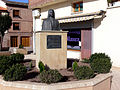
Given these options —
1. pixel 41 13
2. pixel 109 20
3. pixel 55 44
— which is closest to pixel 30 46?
pixel 41 13

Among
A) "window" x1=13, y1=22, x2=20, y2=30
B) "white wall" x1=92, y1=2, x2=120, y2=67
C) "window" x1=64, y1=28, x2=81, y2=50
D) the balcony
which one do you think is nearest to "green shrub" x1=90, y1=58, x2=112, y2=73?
"white wall" x1=92, y1=2, x2=120, y2=67

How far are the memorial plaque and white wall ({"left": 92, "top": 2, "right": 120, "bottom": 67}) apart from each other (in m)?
5.24

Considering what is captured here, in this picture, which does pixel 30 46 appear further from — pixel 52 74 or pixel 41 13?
pixel 52 74

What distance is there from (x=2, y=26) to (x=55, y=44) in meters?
11.1

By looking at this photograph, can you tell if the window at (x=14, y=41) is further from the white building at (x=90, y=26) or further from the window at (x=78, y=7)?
the window at (x=78, y=7)

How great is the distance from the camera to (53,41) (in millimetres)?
7066

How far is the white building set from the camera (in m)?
10.6

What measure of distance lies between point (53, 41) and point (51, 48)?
35cm

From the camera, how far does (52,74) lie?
5016mm

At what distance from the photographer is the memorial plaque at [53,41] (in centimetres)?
698

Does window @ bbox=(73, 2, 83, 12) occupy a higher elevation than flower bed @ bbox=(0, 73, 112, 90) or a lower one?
higher

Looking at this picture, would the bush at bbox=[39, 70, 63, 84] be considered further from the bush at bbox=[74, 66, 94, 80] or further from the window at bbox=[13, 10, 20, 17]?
the window at bbox=[13, 10, 20, 17]

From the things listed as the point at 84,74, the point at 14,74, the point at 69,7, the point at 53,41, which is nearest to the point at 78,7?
the point at 69,7

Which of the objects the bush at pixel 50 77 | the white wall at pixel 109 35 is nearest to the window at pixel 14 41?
the white wall at pixel 109 35
